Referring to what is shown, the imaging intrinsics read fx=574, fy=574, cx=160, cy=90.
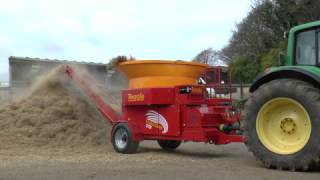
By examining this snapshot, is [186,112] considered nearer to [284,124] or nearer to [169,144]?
[169,144]

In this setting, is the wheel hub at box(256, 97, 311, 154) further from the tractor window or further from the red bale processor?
the red bale processor

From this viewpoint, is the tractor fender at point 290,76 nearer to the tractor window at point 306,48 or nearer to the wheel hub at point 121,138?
the tractor window at point 306,48

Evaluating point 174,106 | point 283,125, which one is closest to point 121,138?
point 174,106

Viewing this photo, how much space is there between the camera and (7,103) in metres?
15.5

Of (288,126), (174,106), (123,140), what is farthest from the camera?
(123,140)

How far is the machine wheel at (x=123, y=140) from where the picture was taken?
41.8 ft

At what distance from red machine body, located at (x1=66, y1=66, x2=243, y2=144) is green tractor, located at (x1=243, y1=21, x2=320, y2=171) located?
1.48 meters

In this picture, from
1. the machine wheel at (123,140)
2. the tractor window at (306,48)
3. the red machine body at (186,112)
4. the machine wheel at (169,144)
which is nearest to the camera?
the tractor window at (306,48)

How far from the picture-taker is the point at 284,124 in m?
9.50

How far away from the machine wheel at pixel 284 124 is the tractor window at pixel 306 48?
55 cm

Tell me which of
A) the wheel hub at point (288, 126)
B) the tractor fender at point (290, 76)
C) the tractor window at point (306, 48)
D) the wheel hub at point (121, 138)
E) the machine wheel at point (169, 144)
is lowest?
the machine wheel at point (169, 144)

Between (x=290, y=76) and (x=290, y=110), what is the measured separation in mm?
565

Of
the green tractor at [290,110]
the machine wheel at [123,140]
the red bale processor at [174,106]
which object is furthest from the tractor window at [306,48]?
the machine wheel at [123,140]

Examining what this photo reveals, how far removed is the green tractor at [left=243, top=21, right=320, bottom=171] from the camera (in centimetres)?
895
